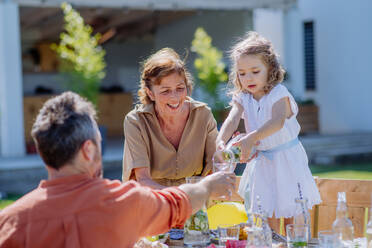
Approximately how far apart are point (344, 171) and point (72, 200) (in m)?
7.66

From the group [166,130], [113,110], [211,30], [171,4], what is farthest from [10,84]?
[166,130]

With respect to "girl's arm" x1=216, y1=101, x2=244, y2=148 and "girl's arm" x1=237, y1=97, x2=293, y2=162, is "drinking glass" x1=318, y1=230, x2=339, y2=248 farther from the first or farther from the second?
"girl's arm" x1=216, y1=101, x2=244, y2=148

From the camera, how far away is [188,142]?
3.30m

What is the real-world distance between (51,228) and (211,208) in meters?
1.06

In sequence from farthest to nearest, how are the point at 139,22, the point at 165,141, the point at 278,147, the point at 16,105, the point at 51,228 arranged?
the point at 139,22, the point at 16,105, the point at 165,141, the point at 278,147, the point at 51,228

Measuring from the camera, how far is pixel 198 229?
7.81 feet

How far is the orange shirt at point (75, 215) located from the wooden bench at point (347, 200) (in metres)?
1.69

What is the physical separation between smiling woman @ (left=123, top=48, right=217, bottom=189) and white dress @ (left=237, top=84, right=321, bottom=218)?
14.5 inches

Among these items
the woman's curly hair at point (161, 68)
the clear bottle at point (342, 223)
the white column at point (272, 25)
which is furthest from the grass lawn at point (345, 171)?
A: the clear bottle at point (342, 223)

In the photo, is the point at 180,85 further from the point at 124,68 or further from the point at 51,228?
the point at 124,68

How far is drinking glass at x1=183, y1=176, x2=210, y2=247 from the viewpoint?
237cm

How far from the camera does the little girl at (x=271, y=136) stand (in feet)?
9.82

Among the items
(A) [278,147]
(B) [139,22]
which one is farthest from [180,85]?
(B) [139,22]

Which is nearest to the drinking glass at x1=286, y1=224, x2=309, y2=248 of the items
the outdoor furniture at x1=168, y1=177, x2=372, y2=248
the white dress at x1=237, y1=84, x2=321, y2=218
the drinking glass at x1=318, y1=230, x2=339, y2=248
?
the drinking glass at x1=318, y1=230, x2=339, y2=248
